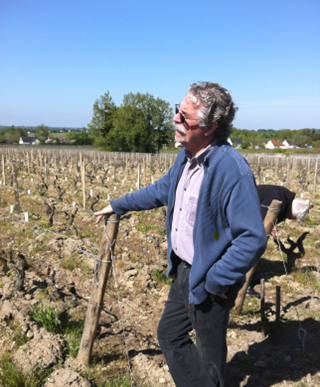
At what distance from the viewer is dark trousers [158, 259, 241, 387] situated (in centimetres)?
161

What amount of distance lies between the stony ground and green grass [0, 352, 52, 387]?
49mm

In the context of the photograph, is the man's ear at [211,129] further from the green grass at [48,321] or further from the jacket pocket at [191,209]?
the green grass at [48,321]

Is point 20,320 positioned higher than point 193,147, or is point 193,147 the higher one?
point 193,147

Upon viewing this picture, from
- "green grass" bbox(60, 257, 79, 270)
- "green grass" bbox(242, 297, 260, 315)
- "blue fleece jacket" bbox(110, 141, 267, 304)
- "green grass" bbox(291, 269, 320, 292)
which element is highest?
"blue fleece jacket" bbox(110, 141, 267, 304)

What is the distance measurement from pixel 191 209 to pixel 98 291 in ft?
3.71

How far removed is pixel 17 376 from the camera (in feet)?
7.07

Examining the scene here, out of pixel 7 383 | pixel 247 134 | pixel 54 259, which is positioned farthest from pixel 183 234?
pixel 247 134

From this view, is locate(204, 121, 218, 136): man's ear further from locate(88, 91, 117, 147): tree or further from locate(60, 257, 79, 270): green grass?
locate(88, 91, 117, 147): tree

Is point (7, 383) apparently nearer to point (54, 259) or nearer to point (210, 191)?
point (210, 191)

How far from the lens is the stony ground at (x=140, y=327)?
2.35 m

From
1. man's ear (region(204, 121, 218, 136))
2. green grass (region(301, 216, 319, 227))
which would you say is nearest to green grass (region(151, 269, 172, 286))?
man's ear (region(204, 121, 218, 136))

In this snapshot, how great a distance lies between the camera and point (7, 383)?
212cm

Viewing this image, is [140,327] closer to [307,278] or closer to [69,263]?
[69,263]

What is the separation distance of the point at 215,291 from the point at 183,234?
1.12ft
